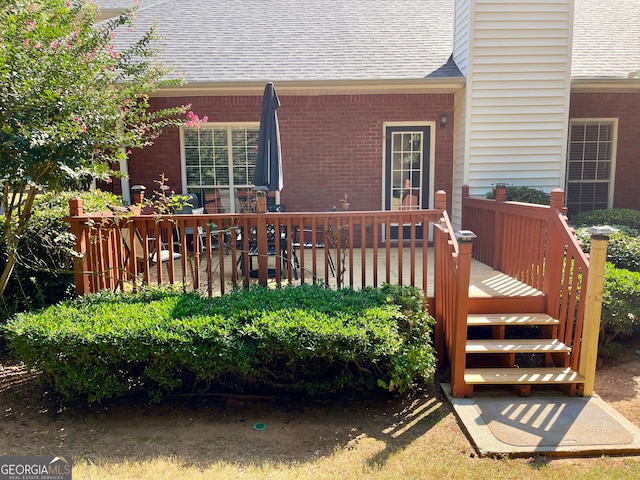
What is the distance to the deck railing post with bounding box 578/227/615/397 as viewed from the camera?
3.48 m

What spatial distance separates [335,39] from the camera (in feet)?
27.5

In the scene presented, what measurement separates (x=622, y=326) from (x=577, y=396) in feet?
3.57

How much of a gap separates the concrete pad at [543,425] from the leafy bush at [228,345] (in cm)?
50

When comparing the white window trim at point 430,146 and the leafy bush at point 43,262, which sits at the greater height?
the white window trim at point 430,146

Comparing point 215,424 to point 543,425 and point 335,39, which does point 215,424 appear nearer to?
point 543,425

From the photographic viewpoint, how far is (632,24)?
9172 millimetres

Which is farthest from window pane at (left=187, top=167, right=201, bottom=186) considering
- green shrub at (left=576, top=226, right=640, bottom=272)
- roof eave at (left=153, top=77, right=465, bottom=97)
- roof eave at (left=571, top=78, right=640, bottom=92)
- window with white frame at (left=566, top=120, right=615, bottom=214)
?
window with white frame at (left=566, top=120, right=615, bottom=214)

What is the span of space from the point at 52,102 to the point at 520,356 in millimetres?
4691

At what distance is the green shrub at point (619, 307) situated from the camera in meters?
4.23

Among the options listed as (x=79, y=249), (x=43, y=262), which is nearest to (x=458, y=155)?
(x=79, y=249)

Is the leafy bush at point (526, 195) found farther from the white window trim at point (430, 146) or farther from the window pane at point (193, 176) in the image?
the window pane at point (193, 176)

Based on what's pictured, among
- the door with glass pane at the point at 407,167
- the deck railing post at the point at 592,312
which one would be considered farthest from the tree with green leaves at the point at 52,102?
the door with glass pane at the point at 407,167

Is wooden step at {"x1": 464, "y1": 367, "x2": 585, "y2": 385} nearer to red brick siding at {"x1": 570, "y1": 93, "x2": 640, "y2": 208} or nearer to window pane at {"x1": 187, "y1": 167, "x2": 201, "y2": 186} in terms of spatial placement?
window pane at {"x1": 187, "y1": 167, "x2": 201, "y2": 186}

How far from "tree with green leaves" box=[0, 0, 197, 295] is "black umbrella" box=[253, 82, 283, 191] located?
1614mm
